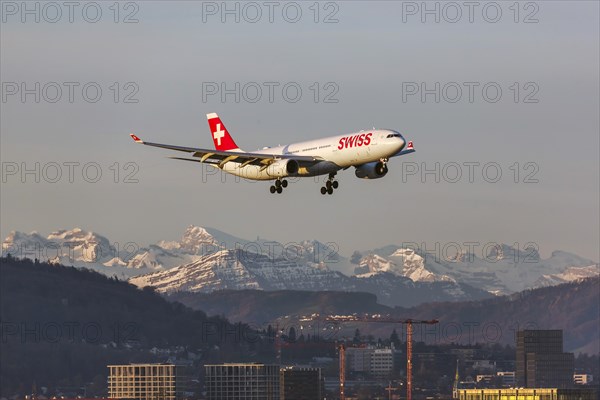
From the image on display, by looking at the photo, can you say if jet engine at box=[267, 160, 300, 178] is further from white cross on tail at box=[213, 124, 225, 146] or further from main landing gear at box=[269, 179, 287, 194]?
white cross on tail at box=[213, 124, 225, 146]

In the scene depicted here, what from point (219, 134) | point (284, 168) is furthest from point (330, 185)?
point (219, 134)

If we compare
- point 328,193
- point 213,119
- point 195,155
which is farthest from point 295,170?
point 213,119

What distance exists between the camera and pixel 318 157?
127188 millimetres

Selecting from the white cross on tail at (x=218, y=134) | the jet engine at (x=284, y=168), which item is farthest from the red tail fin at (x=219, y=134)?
the jet engine at (x=284, y=168)

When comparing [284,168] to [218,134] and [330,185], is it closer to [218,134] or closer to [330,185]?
[330,185]

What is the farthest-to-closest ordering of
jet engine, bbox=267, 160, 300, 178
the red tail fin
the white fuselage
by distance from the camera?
1. the red tail fin
2. jet engine, bbox=267, 160, 300, 178
3. the white fuselage

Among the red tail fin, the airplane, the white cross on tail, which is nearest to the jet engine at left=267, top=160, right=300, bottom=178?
the airplane

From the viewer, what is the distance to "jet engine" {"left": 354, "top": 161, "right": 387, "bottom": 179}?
126m

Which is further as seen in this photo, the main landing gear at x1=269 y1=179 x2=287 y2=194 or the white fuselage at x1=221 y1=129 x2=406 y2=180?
the main landing gear at x1=269 y1=179 x2=287 y2=194

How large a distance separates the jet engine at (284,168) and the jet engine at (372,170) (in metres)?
5.46

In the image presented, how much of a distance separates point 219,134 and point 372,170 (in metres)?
41.2

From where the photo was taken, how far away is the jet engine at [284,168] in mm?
129125

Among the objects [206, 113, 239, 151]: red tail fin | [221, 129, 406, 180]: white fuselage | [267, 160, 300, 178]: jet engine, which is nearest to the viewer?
[221, 129, 406, 180]: white fuselage

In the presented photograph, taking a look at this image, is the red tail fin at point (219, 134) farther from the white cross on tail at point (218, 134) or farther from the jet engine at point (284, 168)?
the jet engine at point (284, 168)
